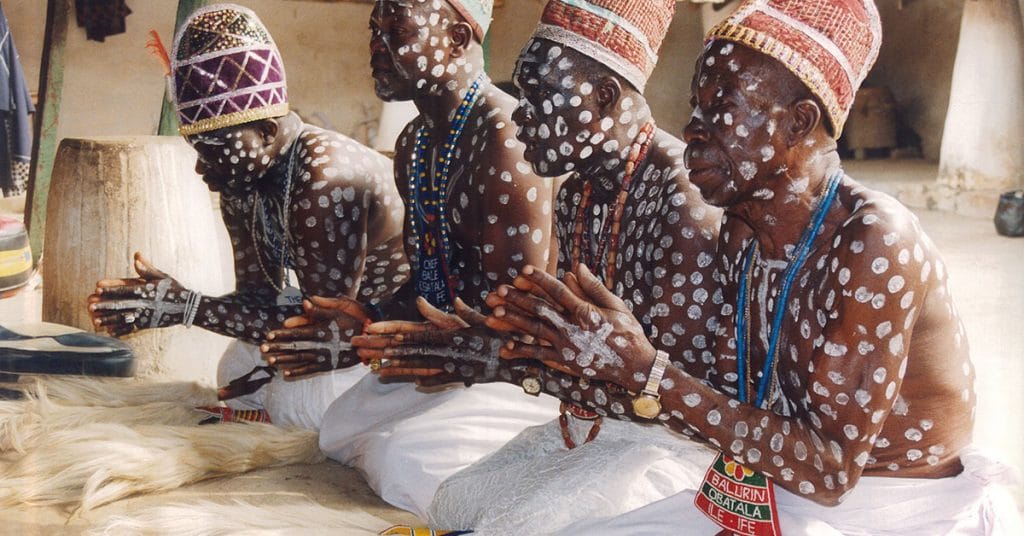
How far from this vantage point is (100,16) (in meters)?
4.52

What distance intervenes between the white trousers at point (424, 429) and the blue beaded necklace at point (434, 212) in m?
0.25

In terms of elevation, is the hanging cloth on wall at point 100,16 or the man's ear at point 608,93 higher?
the man's ear at point 608,93

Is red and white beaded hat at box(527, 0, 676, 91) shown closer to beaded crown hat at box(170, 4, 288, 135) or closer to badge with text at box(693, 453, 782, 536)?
badge with text at box(693, 453, 782, 536)

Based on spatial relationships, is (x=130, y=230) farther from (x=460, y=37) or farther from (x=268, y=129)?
(x=460, y=37)

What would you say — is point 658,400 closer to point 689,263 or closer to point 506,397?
point 689,263

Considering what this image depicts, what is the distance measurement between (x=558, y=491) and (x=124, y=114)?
11.9 ft

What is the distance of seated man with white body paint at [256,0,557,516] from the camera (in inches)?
93.7

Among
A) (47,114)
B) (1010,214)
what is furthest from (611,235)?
(47,114)

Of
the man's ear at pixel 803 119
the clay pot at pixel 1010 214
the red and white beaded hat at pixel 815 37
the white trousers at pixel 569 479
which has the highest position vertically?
the red and white beaded hat at pixel 815 37

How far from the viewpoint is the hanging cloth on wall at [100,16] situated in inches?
177

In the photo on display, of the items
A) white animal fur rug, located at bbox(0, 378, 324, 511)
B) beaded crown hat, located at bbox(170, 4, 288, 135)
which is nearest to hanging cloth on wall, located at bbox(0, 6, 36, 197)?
beaded crown hat, located at bbox(170, 4, 288, 135)

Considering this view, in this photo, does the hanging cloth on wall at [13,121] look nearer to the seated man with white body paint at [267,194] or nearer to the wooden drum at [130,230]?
the wooden drum at [130,230]

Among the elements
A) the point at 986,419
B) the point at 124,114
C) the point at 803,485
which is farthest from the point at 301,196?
the point at 124,114

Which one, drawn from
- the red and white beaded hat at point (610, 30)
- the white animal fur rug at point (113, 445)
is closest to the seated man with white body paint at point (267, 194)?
the white animal fur rug at point (113, 445)
